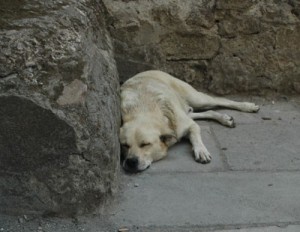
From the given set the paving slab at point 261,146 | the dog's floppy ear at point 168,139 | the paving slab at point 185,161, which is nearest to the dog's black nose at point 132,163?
the paving slab at point 185,161

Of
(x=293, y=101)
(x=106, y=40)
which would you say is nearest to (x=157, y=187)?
(x=106, y=40)

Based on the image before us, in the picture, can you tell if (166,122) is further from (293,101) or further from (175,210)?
(293,101)

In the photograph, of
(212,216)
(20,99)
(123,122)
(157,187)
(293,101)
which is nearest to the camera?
(20,99)

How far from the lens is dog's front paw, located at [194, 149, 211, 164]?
525 cm

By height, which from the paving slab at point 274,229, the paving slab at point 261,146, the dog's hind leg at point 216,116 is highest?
the paving slab at point 274,229

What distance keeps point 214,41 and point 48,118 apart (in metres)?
3.06

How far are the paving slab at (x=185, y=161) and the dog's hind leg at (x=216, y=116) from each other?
0.36m

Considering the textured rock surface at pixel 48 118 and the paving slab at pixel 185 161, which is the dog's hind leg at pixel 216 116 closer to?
the paving slab at pixel 185 161

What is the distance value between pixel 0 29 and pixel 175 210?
182 cm

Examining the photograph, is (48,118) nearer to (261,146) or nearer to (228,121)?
(261,146)

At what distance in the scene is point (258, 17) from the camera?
6570mm

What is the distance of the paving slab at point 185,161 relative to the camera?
5.14m

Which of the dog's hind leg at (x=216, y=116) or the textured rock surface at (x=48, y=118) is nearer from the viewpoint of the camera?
the textured rock surface at (x=48, y=118)

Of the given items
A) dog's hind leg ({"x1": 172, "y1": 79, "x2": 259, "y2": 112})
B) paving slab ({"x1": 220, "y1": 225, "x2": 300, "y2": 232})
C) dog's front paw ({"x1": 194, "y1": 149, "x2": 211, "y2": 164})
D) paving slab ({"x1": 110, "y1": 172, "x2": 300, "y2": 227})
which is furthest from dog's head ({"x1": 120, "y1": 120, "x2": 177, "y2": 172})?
paving slab ({"x1": 220, "y1": 225, "x2": 300, "y2": 232})
